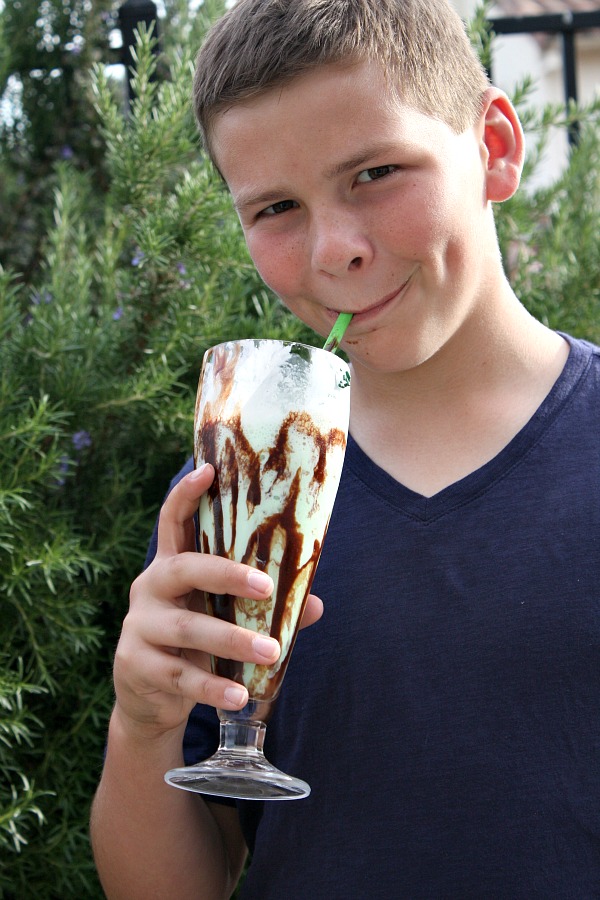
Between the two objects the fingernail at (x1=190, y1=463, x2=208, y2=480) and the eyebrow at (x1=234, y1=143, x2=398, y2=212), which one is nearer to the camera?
the fingernail at (x1=190, y1=463, x2=208, y2=480)

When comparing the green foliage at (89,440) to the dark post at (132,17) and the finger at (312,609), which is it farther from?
the finger at (312,609)

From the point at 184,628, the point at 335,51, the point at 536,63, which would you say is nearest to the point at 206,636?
the point at 184,628

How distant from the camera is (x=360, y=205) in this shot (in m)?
1.35

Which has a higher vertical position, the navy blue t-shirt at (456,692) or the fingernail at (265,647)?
the fingernail at (265,647)

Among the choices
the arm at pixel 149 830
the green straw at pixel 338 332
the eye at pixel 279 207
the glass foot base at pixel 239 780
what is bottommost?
the arm at pixel 149 830

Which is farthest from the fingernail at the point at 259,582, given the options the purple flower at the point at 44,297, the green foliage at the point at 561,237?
the green foliage at the point at 561,237

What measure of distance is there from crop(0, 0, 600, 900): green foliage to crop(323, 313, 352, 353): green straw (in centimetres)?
59

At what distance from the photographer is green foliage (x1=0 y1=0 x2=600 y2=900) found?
5.80ft

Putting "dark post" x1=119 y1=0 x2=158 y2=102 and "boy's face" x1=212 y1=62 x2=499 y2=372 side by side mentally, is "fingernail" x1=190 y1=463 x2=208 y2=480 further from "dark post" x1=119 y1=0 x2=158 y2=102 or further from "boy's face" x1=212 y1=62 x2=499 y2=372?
"dark post" x1=119 y1=0 x2=158 y2=102

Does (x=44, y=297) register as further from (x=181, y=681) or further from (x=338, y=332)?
(x=181, y=681)

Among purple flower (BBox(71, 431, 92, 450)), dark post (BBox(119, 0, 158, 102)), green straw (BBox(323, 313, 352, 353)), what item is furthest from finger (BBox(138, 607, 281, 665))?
dark post (BBox(119, 0, 158, 102))

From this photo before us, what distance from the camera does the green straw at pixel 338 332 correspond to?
4.35 ft

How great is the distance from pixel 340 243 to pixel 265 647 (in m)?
0.53

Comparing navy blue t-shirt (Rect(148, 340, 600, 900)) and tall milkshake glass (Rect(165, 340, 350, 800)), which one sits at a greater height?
tall milkshake glass (Rect(165, 340, 350, 800))
